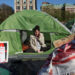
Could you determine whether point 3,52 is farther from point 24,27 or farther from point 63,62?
point 24,27

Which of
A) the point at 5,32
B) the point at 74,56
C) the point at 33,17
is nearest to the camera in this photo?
the point at 74,56

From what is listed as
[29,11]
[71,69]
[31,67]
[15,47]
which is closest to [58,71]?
[71,69]

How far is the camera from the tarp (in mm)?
2074

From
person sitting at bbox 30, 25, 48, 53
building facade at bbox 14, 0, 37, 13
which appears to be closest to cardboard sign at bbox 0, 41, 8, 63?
person sitting at bbox 30, 25, 48, 53

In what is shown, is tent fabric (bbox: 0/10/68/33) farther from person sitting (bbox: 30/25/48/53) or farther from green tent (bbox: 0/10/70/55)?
person sitting (bbox: 30/25/48/53)

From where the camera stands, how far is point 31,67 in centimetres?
396

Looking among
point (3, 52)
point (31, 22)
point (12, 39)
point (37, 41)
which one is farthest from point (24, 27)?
point (3, 52)

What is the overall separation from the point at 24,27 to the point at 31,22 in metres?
0.34

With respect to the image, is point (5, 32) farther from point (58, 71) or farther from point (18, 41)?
point (58, 71)

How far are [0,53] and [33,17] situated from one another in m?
3.42

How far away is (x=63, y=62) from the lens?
2131 mm

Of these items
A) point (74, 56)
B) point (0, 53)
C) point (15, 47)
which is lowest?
point (15, 47)

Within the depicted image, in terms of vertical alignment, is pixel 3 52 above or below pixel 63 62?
below

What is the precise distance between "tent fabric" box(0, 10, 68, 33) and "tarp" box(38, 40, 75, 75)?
407 centimetres
